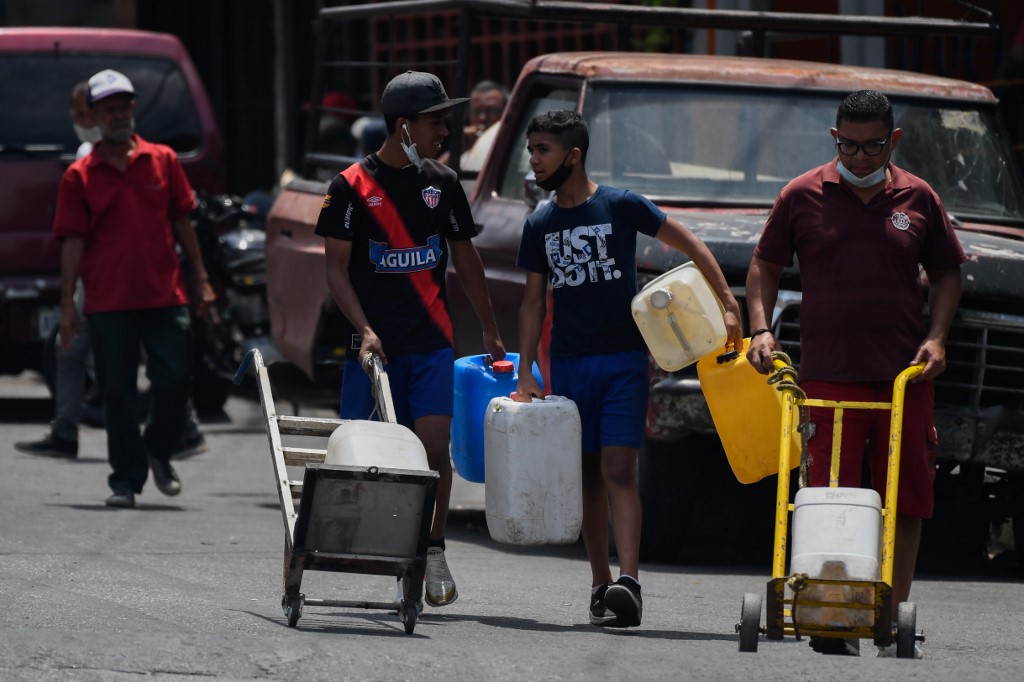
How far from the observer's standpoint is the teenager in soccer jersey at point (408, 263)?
21.6ft

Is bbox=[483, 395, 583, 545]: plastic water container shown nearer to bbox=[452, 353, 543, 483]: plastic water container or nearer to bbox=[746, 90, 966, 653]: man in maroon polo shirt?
bbox=[452, 353, 543, 483]: plastic water container

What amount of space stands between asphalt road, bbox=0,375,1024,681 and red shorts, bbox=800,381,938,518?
1.66 ft

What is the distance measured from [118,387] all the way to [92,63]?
165 inches

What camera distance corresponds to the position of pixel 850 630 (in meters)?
5.37

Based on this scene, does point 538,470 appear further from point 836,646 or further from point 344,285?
point 836,646

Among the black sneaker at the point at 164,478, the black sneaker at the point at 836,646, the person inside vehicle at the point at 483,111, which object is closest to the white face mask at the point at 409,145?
the black sneaker at the point at 836,646

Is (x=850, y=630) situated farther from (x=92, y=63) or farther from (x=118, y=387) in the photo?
(x=92, y=63)

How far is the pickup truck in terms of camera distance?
24.9ft

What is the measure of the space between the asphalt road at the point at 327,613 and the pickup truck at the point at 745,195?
55cm

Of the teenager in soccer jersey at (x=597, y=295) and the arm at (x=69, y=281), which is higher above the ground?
the teenager in soccer jersey at (x=597, y=295)

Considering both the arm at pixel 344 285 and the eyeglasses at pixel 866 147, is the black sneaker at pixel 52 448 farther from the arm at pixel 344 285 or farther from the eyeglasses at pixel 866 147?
the eyeglasses at pixel 866 147

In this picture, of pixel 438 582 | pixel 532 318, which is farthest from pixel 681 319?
pixel 438 582

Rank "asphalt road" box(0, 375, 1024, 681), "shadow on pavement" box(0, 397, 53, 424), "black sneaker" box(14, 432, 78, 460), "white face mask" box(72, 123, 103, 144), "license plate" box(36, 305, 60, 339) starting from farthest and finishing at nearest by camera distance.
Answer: "shadow on pavement" box(0, 397, 53, 424)
"license plate" box(36, 305, 60, 339)
"black sneaker" box(14, 432, 78, 460)
"white face mask" box(72, 123, 103, 144)
"asphalt road" box(0, 375, 1024, 681)

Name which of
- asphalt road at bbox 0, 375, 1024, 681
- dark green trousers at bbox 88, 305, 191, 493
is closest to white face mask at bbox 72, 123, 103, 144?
dark green trousers at bbox 88, 305, 191, 493
